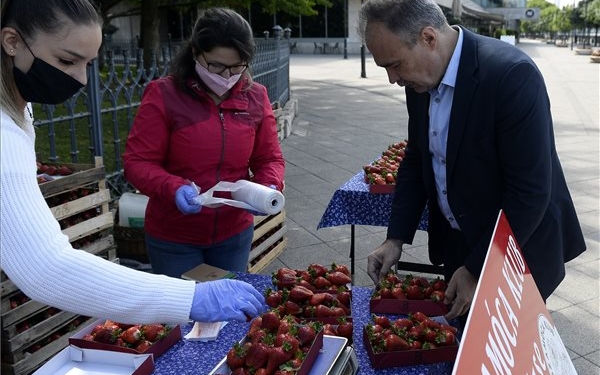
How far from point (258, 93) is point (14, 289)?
171 cm

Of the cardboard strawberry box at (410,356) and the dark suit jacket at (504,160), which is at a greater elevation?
the dark suit jacket at (504,160)

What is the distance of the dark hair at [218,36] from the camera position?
2590 millimetres

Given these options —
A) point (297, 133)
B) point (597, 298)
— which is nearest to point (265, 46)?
point (297, 133)

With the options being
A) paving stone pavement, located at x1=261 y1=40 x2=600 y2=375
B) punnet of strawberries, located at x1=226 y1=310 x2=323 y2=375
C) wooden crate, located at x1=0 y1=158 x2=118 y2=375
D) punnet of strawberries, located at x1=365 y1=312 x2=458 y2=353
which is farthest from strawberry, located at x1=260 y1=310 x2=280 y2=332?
paving stone pavement, located at x1=261 y1=40 x2=600 y2=375

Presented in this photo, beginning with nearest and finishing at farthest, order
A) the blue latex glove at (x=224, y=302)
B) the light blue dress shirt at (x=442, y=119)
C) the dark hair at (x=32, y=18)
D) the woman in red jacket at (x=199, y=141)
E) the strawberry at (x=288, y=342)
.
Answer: the dark hair at (x=32, y=18), the blue latex glove at (x=224, y=302), the strawberry at (x=288, y=342), the light blue dress shirt at (x=442, y=119), the woman in red jacket at (x=199, y=141)

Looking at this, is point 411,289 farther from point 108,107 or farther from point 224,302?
point 108,107

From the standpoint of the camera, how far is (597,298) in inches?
175

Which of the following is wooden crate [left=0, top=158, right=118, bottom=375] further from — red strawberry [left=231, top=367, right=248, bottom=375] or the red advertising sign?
the red advertising sign

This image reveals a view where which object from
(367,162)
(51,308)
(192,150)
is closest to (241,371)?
(192,150)

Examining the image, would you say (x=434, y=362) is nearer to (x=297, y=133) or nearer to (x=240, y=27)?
(x=240, y=27)

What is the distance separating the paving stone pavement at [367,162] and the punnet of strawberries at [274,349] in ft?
8.12

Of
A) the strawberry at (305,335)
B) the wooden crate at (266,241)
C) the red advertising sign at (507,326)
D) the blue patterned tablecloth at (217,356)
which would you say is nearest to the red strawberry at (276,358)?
the strawberry at (305,335)

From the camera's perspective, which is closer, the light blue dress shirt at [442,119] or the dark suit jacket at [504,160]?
the dark suit jacket at [504,160]

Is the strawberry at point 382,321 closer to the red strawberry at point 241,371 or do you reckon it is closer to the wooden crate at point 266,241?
the red strawberry at point 241,371
